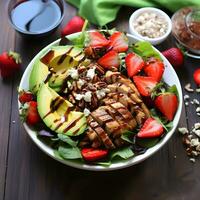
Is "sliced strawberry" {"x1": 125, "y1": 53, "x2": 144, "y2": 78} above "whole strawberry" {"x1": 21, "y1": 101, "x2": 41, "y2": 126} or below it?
above

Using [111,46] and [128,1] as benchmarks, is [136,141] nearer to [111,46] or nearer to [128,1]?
[111,46]

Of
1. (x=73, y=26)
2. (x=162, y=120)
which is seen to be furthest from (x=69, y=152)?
(x=73, y=26)

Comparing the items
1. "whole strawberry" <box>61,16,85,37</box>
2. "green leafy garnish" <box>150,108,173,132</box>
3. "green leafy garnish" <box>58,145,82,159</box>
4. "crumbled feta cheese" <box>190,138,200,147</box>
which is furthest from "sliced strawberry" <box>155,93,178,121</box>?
"whole strawberry" <box>61,16,85,37</box>

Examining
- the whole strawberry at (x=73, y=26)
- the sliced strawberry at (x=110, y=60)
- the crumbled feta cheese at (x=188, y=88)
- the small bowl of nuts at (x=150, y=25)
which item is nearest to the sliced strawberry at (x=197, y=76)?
the crumbled feta cheese at (x=188, y=88)

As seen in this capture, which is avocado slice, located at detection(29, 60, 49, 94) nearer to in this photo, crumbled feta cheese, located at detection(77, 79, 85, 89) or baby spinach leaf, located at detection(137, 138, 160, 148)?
crumbled feta cheese, located at detection(77, 79, 85, 89)

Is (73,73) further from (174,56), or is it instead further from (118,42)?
(174,56)

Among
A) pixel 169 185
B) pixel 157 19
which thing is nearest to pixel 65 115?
pixel 169 185
